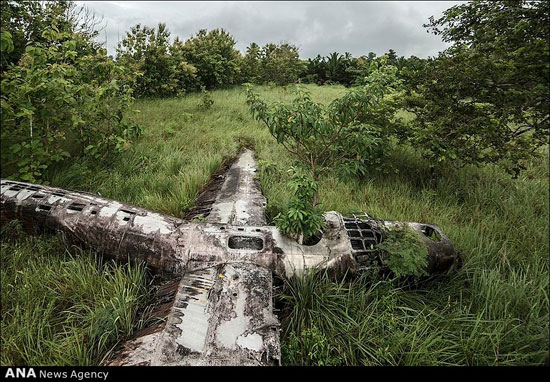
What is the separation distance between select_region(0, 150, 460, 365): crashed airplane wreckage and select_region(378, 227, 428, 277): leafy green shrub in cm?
14

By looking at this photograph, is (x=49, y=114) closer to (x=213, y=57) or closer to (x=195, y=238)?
(x=195, y=238)

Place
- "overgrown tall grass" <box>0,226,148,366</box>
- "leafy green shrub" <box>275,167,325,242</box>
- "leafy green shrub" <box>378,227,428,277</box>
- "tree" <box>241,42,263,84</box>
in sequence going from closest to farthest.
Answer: "overgrown tall grass" <box>0,226,148,366</box> < "leafy green shrub" <box>378,227,428,277</box> < "leafy green shrub" <box>275,167,325,242</box> < "tree" <box>241,42,263,84</box>

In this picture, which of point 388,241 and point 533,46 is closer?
point 533,46

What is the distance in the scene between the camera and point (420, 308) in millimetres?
2105

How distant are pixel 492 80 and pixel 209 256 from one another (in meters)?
2.64

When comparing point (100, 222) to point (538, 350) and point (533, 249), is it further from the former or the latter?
point (533, 249)

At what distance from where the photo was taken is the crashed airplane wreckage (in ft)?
5.10

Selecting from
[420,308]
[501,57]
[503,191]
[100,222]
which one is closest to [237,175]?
[100,222]

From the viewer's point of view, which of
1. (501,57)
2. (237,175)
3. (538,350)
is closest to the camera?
(538,350)

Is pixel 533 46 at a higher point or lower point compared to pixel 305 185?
higher

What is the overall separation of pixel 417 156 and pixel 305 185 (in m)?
3.46

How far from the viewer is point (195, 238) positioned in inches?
89.9
